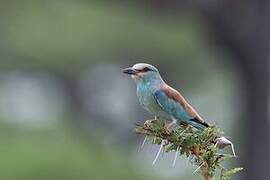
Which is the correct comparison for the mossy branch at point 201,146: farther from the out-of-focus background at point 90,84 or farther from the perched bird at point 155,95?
the out-of-focus background at point 90,84

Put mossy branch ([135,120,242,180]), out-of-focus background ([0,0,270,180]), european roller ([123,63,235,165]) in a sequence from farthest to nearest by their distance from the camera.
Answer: out-of-focus background ([0,0,270,180]), european roller ([123,63,235,165]), mossy branch ([135,120,242,180])

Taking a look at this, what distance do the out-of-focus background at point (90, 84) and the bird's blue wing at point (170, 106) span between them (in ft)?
11.7

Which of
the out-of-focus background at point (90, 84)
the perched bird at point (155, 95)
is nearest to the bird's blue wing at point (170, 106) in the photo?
the perched bird at point (155, 95)

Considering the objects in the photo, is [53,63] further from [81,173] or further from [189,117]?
[189,117]

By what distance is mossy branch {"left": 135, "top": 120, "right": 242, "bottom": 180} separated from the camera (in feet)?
3.25

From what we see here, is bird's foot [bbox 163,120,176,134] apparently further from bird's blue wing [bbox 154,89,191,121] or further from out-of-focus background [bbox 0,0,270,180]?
out-of-focus background [bbox 0,0,270,180]

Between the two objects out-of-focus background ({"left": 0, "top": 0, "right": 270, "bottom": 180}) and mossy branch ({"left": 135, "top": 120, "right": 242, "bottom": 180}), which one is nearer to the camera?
mossy branch ({"left": 135, "top": 120, "right": 242, "bottom": 180})

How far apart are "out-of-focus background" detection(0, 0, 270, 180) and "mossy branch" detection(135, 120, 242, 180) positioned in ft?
12.1

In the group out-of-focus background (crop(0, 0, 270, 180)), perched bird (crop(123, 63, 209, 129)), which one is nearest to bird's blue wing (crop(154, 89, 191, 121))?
perched bird (crop(123, 63, 209, 129))

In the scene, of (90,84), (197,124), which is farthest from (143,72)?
(90,84)

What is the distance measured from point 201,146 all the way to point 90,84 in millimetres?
6785

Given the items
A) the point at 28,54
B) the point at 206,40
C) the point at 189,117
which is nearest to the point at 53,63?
the point at 28,54

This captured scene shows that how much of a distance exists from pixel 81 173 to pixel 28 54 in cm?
179

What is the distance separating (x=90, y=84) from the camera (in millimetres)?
7773
